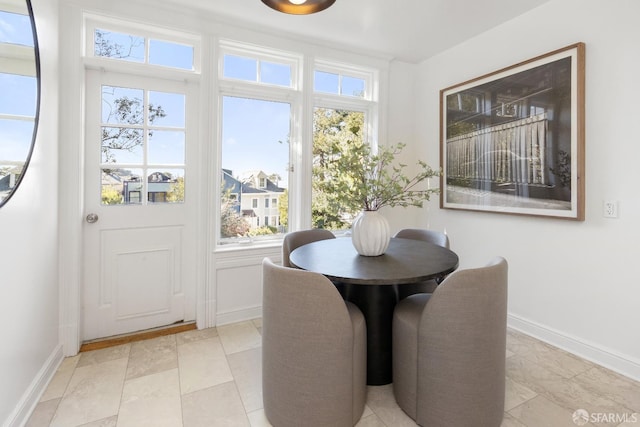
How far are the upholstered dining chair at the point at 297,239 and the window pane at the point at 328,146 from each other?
20.3 inches

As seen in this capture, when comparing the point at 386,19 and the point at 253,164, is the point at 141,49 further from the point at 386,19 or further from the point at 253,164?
the point at 386,19

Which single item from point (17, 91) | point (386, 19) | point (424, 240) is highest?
point (386, 19)

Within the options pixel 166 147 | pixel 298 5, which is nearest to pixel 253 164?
pixel 166 147

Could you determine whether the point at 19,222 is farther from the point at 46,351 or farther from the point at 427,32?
the point at 427,32

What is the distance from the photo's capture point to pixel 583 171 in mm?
2201

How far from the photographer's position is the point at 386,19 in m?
2.65

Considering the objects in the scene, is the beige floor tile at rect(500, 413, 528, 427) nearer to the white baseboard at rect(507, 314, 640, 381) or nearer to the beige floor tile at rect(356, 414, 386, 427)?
the beige floor tile at rect(356, 414, 386, 427)

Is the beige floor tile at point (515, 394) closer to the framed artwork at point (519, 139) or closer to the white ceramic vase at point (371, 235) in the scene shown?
the white ceramic vase at point (371, 235)

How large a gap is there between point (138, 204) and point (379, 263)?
1969mm

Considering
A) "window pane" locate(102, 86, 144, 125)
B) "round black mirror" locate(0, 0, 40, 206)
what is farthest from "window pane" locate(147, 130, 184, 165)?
"round black mirror" locate(0, 0, 40, 206)

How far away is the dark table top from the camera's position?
1.53 meters

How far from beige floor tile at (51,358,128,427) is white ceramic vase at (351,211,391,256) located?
5.22ft

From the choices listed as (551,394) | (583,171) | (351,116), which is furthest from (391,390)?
(351,116)

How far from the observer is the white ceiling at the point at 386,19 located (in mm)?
2438
